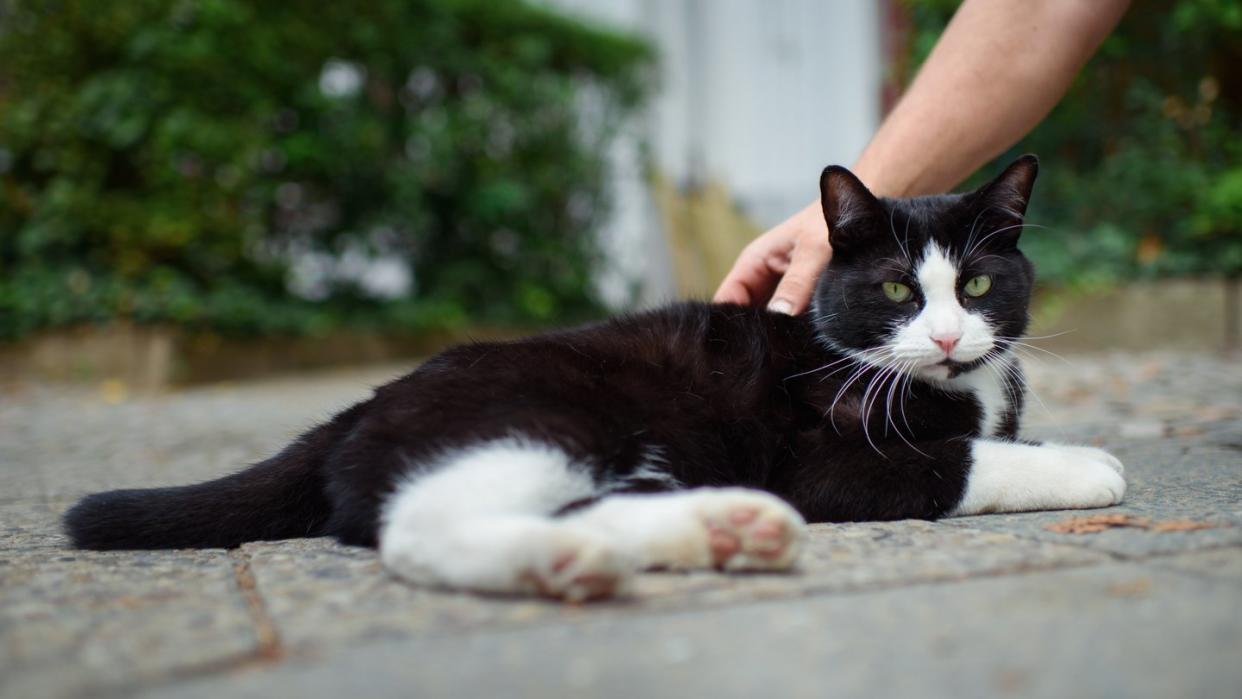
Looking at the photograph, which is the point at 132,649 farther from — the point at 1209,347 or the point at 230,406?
the point at 1209,347

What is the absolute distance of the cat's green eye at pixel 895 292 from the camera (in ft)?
7.02

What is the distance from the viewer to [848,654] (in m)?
1.15

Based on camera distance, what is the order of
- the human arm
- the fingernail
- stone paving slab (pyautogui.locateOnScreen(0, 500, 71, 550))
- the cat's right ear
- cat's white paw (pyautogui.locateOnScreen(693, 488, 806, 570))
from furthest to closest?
1. the human arm
2. the fingernail
3. the cat's right ear
4. stone paving slab (pyautogui.locateOnScreen(0, 500, 71, 550))
5. cat's white paw (pyautogui.locateOnScreen(693, 488, 806, 570))

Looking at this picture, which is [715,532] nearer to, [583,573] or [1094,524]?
[583,573]

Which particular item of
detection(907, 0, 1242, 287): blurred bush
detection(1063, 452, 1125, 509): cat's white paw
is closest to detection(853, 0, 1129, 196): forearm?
detection(1063, 452, 1125, 509): cat's white paw

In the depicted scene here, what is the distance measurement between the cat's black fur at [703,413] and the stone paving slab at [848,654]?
502mm

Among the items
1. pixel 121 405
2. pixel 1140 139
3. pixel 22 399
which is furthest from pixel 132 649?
pixel 1140 139

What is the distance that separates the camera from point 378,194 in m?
6.83

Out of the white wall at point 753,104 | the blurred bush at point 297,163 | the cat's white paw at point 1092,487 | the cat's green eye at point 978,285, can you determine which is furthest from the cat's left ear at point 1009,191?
the white wall at point 753,104

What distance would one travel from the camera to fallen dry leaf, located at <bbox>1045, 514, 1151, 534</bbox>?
171cm

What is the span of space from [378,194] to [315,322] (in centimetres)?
102

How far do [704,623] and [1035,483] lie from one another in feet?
3.17

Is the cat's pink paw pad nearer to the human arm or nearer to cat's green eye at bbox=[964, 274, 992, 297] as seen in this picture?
cat's green eye at bbox=[964, 274, 992, 297]

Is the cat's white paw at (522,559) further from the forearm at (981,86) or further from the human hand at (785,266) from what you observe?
the forearm at (981,86)
